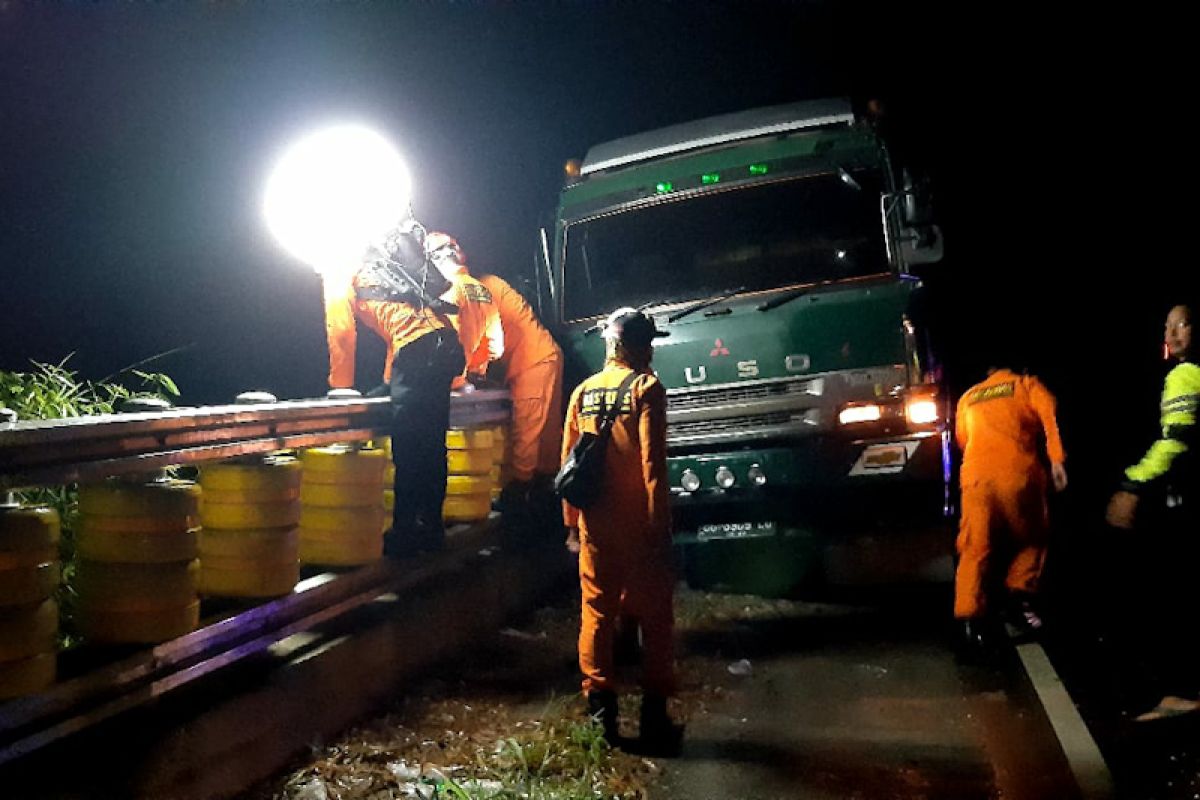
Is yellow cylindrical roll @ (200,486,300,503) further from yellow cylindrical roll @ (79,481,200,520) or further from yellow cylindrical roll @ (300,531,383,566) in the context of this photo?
yellow cylindrical roll @ (300,531,383,566)

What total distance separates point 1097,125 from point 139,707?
2489cm

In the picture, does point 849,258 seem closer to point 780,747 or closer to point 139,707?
point 780,747

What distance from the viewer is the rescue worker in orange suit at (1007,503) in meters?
5.32

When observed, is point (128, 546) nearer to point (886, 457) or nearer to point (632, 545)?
point (632, 545)

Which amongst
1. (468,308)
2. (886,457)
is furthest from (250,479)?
(886,457)

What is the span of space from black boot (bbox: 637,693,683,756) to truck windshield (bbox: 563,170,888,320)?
2864 millimetres

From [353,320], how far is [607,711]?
2.33 metres

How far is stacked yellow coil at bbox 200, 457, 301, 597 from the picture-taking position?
12.6 ft

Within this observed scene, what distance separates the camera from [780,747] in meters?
4.15

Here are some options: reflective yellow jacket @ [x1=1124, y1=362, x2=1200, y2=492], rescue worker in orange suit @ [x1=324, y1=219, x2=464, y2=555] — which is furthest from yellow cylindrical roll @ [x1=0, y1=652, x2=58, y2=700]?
reflective yellow jacket @ [x1=1124, y1=362, x2=1200, y2=492]

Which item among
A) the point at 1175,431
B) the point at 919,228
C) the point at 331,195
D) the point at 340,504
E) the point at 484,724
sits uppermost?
the point at 331,195

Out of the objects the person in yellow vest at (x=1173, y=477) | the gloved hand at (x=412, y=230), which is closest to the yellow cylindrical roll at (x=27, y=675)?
the gloved hand at (x=412, y=230)

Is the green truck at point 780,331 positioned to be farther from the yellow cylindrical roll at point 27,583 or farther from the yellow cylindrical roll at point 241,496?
the yellow cylindrical roll at point 27,583

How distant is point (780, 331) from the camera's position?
19.4ft
